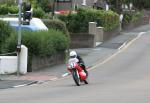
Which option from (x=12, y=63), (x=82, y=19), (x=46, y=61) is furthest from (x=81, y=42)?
(x=12, y=63)

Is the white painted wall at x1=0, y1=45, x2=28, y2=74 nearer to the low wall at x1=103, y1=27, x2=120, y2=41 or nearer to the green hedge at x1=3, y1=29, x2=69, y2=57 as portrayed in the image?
the green hedge at x1=3, y1=29, x2=69, y2=57

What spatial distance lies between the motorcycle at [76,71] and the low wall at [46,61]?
7.03 meters

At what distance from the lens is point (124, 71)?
96.5 feet

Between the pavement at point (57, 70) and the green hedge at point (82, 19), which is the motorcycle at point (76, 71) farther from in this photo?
the green hedge at point (82, 19)

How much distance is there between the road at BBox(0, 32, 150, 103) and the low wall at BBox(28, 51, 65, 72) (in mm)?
2278

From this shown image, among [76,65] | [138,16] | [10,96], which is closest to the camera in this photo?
[10,96]

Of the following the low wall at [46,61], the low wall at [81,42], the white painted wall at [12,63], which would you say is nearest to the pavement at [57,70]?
the low wall at [46,61]

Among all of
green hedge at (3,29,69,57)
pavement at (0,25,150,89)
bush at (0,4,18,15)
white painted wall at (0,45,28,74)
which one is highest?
bush at (0,4,18,15)

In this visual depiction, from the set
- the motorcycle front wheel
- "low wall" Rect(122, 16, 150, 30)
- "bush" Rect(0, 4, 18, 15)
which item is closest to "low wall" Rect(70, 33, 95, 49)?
"bush" Rect(0, 4, 18, 15)

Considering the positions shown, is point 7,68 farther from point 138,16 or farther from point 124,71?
point 138,16

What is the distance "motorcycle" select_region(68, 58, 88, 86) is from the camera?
22.6m

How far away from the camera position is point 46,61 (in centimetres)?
3184

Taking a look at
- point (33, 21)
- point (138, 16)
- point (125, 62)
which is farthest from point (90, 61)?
point (138, 16)

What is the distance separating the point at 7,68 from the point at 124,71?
18.8ft
